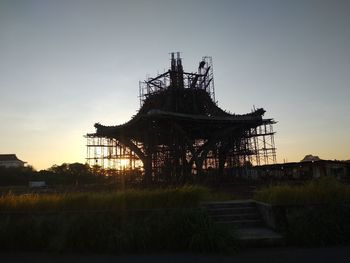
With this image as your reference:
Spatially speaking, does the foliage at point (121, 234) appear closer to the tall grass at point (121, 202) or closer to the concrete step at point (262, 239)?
the concrete step at point (262, 239)

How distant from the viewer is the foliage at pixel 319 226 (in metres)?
7.62

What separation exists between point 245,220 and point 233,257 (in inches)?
97.1

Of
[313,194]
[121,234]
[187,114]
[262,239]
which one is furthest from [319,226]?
[187,114]

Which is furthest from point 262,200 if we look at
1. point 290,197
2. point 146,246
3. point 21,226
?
point 21,226

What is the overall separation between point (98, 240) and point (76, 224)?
75 centimetres

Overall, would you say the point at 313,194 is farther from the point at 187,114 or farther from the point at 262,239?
the point at 187,114

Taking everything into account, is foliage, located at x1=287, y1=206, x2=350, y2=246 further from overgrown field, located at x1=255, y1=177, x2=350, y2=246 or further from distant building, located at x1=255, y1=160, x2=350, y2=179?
distant building, located at x1=255, y1=160, x2=350, y2=179

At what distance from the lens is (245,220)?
9.19 metres

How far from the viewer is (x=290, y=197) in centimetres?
896

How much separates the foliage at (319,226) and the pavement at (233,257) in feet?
1.08

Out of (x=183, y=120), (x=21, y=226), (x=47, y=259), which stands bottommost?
(x=47, y=259)

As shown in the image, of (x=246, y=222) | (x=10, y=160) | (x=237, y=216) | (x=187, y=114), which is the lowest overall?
(x=246, y=222)

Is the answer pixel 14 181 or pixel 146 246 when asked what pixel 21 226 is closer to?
pixel 146 246

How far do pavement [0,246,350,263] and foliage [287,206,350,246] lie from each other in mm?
330
